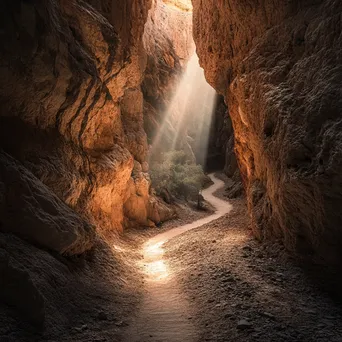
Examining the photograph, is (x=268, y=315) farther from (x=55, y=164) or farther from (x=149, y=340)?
(x=55, y=164)

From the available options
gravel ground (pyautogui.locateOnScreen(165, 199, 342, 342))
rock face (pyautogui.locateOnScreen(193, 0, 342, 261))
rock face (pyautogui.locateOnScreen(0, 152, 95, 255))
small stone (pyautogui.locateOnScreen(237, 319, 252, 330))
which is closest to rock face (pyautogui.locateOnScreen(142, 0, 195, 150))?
rock face (pyautogui.locateOnScreen(193, 0, 342, 261))

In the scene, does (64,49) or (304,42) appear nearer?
(304,42)

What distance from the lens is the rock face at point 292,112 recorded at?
7.19 metres

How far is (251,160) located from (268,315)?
944 centimetres

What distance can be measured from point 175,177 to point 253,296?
902 inches

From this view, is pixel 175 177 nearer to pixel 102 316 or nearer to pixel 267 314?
pixel 102 316

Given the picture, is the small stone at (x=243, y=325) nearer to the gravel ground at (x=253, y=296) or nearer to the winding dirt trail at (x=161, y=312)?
the gravel ground at (x=253, y=296)

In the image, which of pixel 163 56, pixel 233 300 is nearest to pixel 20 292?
pixel 233 300

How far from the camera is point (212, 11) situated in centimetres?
1686

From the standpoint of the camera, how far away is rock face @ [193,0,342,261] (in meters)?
7.19

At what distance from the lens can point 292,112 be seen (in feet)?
28.7

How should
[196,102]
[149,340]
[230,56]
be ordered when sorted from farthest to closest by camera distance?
[196,102] → [230,56] → [149,340]

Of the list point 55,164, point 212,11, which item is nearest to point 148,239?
point 55,164

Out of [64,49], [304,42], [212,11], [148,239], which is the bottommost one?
[148,239]
